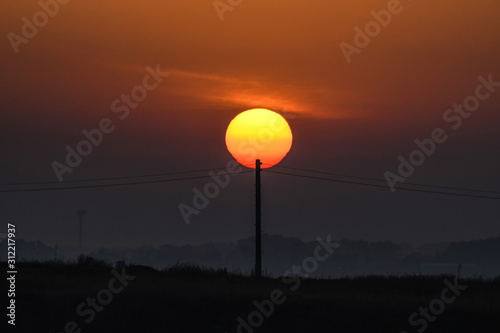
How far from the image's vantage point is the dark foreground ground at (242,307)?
24312 millimetres

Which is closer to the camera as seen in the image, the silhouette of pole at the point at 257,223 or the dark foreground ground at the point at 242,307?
the dark foreground ground at the point at 242,307

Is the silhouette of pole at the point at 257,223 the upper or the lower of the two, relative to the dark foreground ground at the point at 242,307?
upper

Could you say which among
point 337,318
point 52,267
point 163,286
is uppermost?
point 52,267

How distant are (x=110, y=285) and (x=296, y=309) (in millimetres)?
8317

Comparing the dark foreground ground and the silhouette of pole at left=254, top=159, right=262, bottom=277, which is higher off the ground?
the silhouette of pole at left=254, top=159, right=262, bottom=277

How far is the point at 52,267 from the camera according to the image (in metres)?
39.4

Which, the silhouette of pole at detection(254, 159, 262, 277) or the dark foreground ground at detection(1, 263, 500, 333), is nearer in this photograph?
the dark foreground ground at detection(1, 263, 500, 333)

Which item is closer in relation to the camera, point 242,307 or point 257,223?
point 242,307

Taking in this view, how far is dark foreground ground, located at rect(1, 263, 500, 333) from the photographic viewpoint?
24312 millimetres

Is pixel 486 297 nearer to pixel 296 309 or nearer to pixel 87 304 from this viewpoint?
pixel 296 309

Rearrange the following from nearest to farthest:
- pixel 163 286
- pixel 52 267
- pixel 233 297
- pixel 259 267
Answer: pixel 233 297
pixel 163 286
pixel 52 267
pixel 259 267

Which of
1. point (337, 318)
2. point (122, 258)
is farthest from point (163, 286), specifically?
point (122, 258)

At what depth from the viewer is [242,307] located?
2634 centimetres

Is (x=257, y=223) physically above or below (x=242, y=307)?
above
